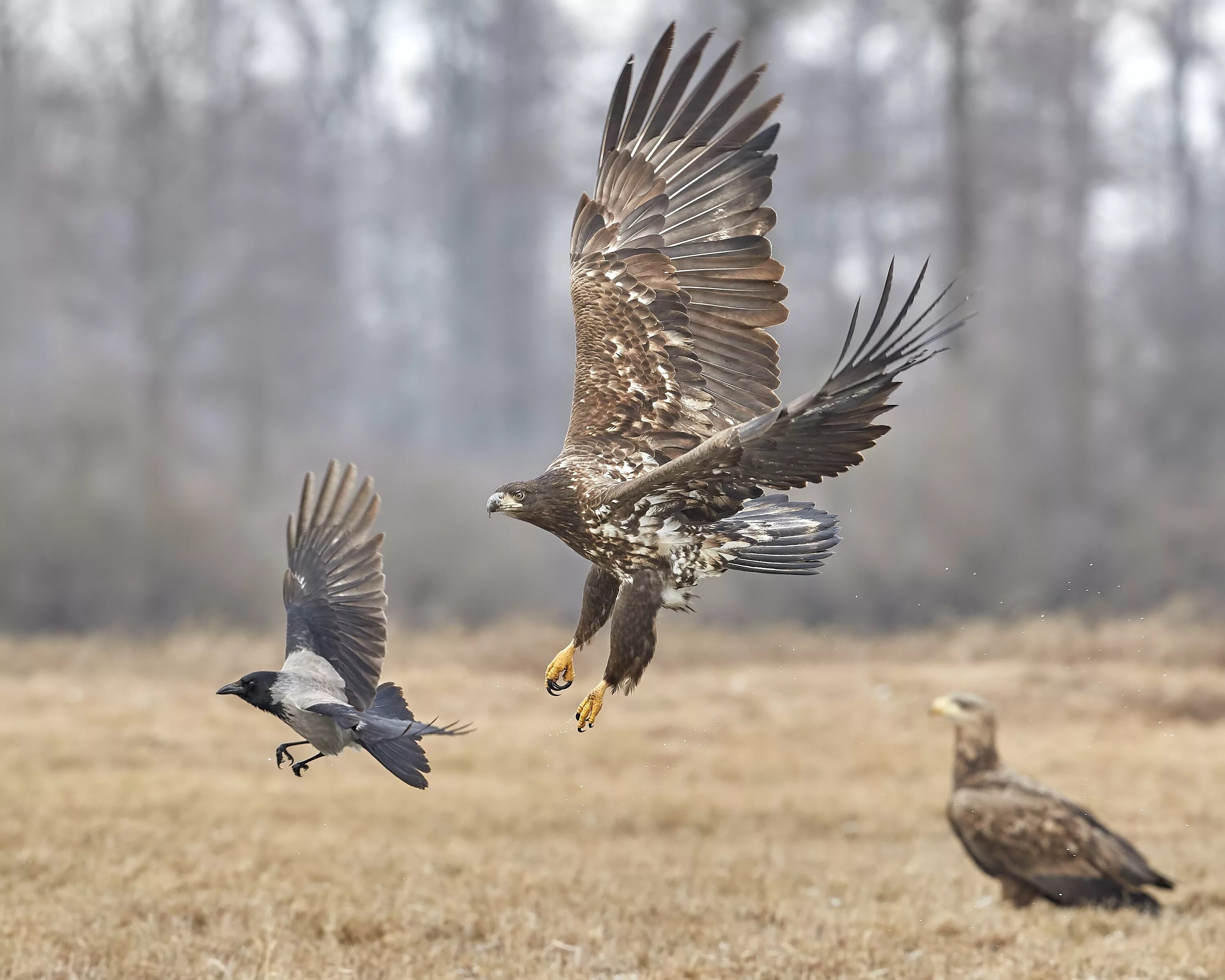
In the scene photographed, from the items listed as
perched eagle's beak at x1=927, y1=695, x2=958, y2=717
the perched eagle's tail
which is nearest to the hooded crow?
the perched eagle's tail

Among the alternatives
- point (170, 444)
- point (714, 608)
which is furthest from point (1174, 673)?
point (170, 444)

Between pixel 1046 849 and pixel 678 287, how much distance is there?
353cm

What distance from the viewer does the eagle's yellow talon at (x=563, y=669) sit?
15.8 feet

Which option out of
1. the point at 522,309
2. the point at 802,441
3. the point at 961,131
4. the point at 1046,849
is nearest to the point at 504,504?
the point at 802,441

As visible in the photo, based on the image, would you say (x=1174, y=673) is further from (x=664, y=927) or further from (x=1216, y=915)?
(x=664, y=927)

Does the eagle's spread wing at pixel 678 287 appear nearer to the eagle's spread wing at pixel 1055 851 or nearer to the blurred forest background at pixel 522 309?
the eagle's spread wing at pixel 1055 851

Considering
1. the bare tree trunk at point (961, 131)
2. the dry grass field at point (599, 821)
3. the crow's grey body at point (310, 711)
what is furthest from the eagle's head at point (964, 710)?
the bare tree trunk at point (961, 131)

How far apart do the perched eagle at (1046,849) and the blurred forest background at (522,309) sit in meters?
10.3

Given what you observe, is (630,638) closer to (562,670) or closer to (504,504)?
(562,670)

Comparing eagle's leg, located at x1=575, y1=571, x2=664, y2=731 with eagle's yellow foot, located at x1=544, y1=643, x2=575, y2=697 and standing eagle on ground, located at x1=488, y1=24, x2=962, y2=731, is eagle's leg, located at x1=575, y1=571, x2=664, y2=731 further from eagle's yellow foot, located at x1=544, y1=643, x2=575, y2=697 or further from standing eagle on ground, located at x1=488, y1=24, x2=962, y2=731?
eagle's yellow foot, located at x1=544, y1=643, x2=575, y2=697

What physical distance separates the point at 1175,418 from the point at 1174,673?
34.8 ft

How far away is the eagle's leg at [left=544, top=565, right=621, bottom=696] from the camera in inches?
191

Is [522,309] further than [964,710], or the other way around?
[522,309]

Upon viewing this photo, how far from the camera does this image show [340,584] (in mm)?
4879
